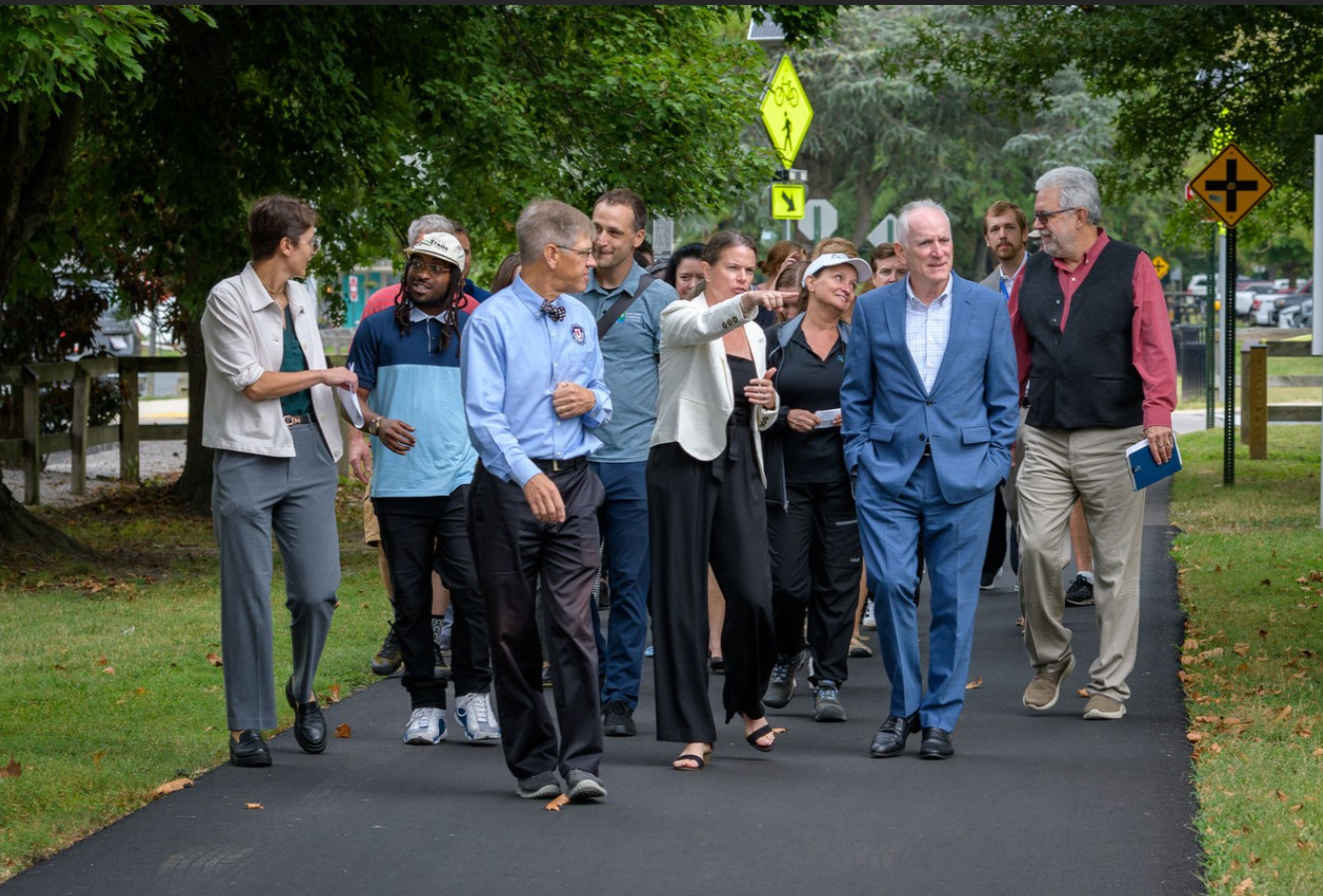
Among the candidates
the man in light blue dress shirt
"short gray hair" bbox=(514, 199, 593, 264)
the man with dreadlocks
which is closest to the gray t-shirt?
the man with dreadlocks

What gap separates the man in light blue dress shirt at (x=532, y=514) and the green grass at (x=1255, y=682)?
2.18m

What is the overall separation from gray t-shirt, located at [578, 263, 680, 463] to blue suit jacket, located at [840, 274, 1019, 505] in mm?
1093

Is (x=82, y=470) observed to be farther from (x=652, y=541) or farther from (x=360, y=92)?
(x=652, y=541)

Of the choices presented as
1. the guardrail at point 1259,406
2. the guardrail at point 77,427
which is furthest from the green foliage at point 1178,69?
the guardrail at point 77,427

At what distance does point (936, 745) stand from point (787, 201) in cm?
1501

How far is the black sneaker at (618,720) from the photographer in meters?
8.16

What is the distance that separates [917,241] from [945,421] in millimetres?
715

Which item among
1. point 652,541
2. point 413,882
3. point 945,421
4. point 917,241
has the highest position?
point 917,241

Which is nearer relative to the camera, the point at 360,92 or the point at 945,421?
the point at 945,421

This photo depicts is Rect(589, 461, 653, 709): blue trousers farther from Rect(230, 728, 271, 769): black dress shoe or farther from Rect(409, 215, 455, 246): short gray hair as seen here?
Rect(230, 728, 271, 769): black dress shoe

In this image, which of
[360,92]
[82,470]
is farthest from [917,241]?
[82,470]

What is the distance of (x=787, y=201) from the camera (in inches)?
867

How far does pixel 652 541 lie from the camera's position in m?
7.59

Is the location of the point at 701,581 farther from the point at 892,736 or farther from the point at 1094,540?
the point at 1094,540
